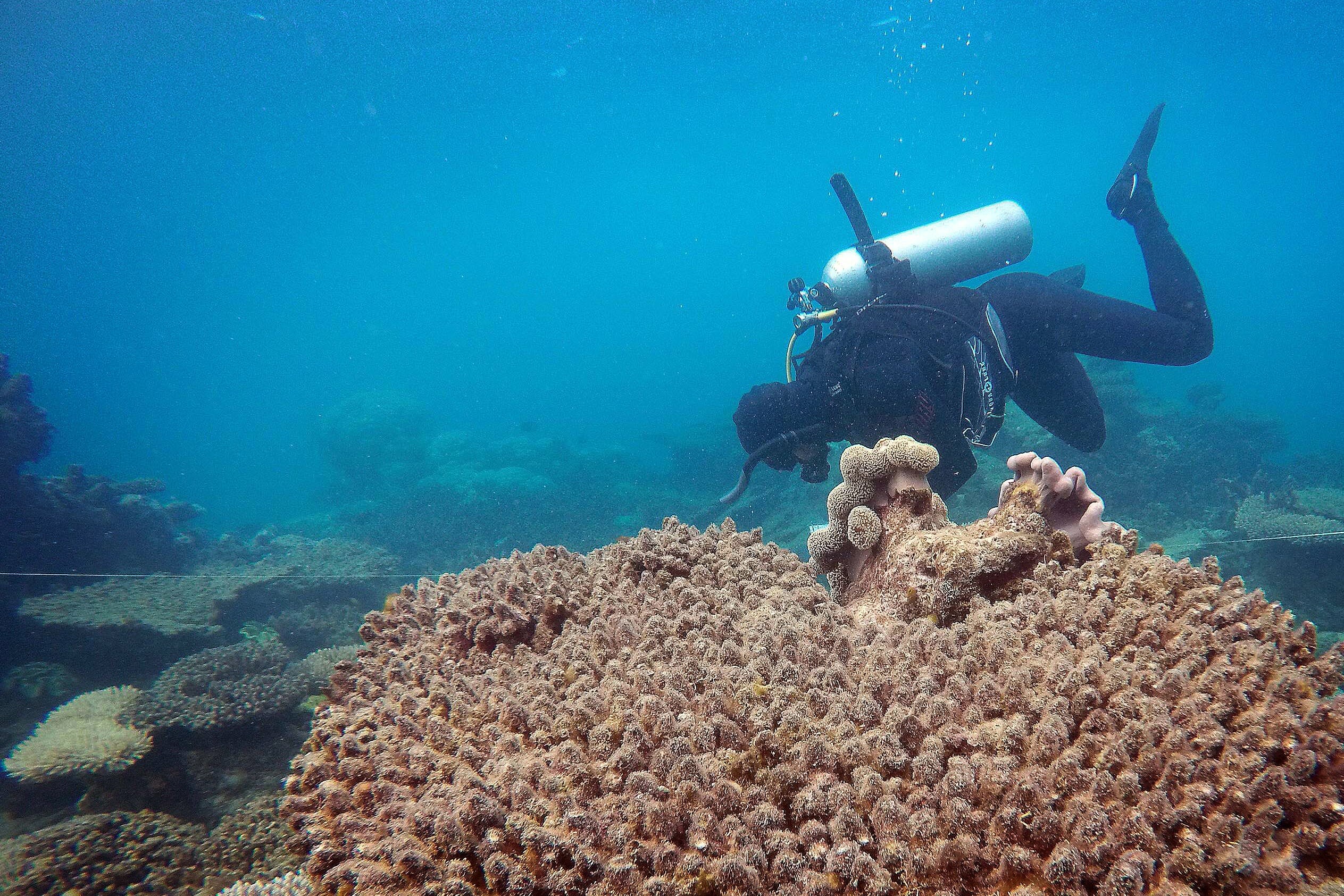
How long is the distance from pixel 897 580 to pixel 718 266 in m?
159

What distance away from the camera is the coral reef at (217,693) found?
589cm

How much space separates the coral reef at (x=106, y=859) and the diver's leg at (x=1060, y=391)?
972 cm

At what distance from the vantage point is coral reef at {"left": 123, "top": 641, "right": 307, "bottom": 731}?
589cm

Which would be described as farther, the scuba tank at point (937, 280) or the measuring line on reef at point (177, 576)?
the measuring line on reef at point (177, 576)

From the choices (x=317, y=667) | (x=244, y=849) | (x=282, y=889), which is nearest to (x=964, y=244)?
(x=282, y=889)

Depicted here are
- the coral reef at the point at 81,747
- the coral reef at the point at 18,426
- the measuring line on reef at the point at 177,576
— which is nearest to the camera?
the coral reef at the point at 81,747

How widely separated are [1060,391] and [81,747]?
39.3ft

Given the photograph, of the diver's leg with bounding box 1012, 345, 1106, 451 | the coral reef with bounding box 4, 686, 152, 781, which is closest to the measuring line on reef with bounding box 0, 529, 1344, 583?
the coral reef with bounding box 4, 686, 152, 781

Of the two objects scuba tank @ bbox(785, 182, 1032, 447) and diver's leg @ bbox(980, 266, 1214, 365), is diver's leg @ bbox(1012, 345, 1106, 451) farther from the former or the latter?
scuba tank @ bbox(785, 182, 1032, 447)

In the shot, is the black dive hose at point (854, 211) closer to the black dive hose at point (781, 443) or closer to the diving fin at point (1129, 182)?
the black dive hose at point (781, 443)

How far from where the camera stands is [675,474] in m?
23.2

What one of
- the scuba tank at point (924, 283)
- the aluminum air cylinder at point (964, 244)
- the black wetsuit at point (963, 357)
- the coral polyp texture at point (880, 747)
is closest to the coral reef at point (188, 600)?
the black wetsuit at point (963, 357)

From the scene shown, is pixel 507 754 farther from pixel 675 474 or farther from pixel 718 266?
pixel 718 266

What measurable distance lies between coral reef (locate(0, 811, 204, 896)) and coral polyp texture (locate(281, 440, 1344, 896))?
13.0ft
